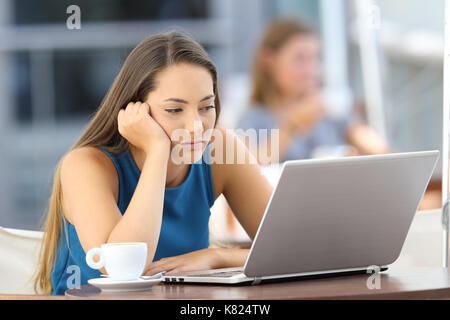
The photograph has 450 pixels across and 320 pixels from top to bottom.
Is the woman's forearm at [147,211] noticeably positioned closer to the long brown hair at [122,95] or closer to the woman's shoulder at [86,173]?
the woman's shoulder at [86,173]

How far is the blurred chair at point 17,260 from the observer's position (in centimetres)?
168

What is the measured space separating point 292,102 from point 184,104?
2.55m

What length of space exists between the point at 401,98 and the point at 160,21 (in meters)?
2.46

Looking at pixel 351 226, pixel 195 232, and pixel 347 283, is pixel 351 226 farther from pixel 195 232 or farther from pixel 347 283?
pixel 195 232

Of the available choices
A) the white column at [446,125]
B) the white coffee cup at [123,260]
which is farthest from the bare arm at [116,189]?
the white column at [446,125]

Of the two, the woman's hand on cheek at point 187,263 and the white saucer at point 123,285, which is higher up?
the woman's hand on cheek at point 187,263

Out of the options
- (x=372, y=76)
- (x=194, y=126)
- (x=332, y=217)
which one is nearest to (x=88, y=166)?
(x=194, y=126)

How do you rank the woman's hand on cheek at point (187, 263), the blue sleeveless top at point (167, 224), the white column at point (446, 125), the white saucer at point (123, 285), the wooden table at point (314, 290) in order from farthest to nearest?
1. the blue sleeveless top at point (167, 224)
2. the white column at point (446, 125)
3. the woman's hand on cheek at point (187, 263)
4. the white saucer at point (123, 285)
5. the wooden table at point (314, 290)

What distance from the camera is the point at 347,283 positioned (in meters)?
1.13

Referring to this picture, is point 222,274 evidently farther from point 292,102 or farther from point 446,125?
point 292,102

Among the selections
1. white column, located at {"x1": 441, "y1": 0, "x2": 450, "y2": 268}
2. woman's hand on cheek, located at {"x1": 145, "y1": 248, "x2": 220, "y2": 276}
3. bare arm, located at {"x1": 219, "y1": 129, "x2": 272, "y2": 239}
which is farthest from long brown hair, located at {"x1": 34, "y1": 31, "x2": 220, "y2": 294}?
white column, located at {"x1": 441, "y1": 0, "x2": 450, "y2": 268}
